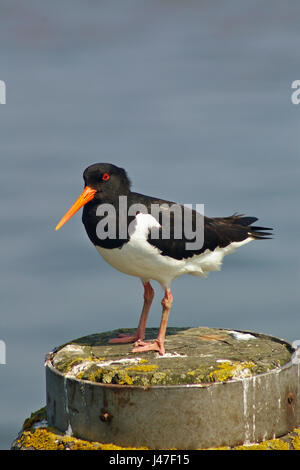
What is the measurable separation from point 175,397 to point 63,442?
1415mm

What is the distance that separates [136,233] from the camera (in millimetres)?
8750

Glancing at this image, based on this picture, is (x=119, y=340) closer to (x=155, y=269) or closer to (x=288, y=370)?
(x=155, y=269)

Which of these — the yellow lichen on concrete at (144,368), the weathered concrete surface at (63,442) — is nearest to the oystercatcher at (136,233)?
the yellow lichen on concrete at (144,368)

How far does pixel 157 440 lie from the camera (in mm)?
7820

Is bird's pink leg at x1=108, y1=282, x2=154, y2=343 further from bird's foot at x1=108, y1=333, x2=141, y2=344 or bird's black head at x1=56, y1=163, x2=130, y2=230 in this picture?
bird's black head at x1=56, y1=163, x2=130, y2=230

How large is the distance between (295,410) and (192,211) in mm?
2722

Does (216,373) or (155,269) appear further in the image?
(155,269)

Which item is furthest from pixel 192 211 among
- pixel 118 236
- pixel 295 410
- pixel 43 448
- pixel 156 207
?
pixel 43 448

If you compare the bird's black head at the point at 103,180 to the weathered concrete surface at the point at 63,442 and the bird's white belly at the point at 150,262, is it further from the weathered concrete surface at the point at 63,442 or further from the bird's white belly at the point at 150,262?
the weathered concrete surface at the point at 63,442

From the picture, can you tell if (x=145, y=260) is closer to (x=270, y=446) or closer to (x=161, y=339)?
(x=161, y=339)

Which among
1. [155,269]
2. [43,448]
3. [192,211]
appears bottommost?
[43,448]

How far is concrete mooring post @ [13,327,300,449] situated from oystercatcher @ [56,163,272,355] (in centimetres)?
72

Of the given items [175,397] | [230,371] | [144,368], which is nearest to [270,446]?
[230,371]

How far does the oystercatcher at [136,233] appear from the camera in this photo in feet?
28.8
